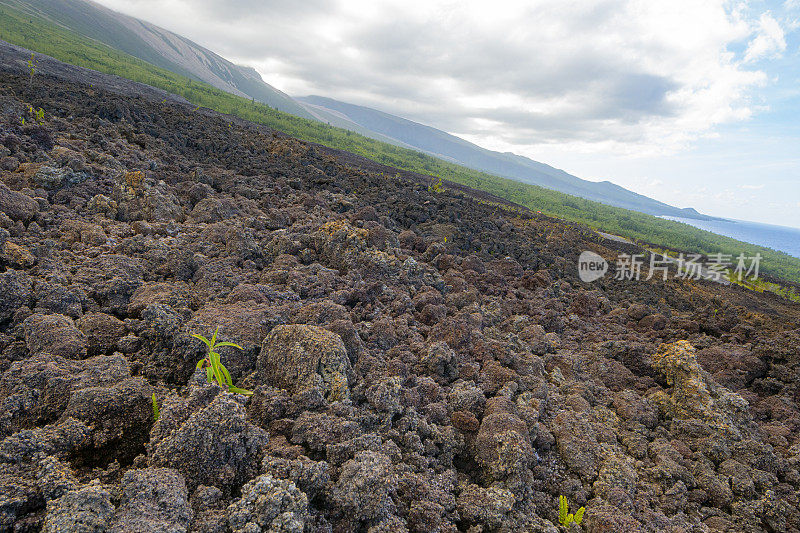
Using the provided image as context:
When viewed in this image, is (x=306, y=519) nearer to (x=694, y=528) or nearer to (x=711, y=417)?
(x=694, y=528)

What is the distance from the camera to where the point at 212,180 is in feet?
29.3

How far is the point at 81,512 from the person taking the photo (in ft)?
5.81

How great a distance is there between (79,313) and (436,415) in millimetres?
3578

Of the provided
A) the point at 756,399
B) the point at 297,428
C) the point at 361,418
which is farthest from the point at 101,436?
the point at 756,399

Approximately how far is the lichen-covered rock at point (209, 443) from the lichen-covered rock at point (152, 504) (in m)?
0.13

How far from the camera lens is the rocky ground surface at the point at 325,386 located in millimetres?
2252

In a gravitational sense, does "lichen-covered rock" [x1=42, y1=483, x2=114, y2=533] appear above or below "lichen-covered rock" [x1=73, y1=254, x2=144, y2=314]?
below

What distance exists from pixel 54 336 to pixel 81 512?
2.01 metres

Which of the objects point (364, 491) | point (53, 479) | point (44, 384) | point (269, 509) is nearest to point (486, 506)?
point (364, 491)

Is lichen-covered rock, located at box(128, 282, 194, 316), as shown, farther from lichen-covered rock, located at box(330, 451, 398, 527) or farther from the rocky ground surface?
lichen-covered rock, located at box(330, 451, 398, 527)

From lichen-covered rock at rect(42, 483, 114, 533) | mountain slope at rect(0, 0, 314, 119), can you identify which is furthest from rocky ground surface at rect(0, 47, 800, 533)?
mountain slope at rect(0, 0, 314, 119)

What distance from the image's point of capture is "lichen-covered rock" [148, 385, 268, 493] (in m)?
2.22

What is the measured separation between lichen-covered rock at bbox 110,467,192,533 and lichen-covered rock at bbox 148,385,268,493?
0.13 m

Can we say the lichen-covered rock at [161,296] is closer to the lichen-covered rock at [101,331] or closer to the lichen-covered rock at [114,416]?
the lichen-covered rock at [101,331]
